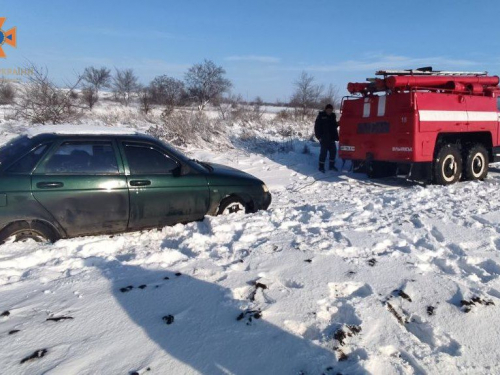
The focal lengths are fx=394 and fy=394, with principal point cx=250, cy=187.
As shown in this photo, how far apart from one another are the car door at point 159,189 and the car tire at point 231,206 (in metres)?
0.28

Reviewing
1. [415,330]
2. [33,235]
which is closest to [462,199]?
[415,330]

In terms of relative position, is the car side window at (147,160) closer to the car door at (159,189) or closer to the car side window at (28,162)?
the car door at (159,189)

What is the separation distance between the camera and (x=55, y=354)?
2.48 meters

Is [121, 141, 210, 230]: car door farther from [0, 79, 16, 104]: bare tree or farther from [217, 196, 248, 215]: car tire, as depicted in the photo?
[0, 79, 16, 104]: bare tree

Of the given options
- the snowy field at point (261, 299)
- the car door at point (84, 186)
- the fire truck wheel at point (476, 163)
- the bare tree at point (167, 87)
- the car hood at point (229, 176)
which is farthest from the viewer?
the bare tree at point (167, 87)

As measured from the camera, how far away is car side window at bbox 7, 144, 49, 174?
4.27 metres

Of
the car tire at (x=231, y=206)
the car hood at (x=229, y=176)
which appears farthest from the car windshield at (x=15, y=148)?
the car tire at (x=231, y=206)

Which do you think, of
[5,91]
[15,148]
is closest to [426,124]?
[15,148]

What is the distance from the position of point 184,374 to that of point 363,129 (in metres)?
7.81

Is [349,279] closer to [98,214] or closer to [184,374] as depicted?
[184,374]

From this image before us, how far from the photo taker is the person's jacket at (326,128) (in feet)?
35.5

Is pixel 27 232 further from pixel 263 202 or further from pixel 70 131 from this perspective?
pixel 263 202

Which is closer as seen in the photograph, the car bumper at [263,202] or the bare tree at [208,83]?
the car bumper at [263,202]

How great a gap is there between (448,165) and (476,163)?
111 cm
